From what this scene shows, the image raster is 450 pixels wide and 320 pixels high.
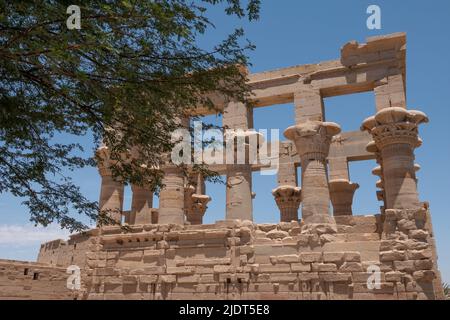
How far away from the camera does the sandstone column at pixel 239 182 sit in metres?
15.8

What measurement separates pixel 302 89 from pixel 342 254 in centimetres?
710

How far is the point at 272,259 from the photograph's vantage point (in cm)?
1412

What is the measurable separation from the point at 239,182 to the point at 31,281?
1109 cm

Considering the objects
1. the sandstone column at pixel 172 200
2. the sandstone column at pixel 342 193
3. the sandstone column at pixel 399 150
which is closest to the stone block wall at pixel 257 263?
the sandstone column at pixel 172 200

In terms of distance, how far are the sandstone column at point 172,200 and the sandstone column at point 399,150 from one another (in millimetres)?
8229

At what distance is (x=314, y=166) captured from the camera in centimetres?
1523

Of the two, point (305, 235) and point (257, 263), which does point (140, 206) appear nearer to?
point (257, 263)

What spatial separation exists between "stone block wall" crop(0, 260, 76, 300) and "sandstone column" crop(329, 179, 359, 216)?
14.1 m

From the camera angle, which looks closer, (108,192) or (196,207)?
(108,192)

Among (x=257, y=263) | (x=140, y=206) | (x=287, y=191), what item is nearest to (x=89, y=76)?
(x=257, y=263)

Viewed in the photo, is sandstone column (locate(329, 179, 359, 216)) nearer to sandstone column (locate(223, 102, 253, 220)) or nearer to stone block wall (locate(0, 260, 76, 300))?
sandstone column (locate(223, 102, 253, 220))

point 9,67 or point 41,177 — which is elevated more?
point 9,67

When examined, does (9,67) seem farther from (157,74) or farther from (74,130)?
(74,130)
